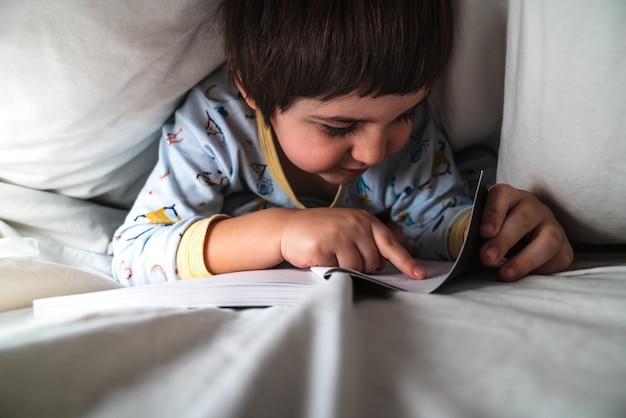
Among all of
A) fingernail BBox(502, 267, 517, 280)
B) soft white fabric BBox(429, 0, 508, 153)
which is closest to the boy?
fingernail BBox(502, 267, 517, 280)

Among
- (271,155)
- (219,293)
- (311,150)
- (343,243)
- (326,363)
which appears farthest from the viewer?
(271,155)

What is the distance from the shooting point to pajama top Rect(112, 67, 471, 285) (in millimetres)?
635

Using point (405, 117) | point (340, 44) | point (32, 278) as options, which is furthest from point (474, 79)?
point (32, 278)

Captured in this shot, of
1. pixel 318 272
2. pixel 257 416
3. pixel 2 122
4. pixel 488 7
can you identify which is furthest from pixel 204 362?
pixel 488 7

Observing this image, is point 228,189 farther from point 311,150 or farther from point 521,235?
point 521,235

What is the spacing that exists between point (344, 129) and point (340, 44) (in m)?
0.11

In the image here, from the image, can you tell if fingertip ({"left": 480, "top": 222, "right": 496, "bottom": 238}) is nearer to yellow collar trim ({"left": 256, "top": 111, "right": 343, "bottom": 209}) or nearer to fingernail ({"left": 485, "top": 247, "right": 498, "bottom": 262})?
fingernail ({"left": 485, "top": 247, "right": 498, "bottom": 262})

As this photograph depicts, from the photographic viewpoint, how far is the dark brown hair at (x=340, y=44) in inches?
21.5

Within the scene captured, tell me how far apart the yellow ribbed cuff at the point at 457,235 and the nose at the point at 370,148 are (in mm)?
178

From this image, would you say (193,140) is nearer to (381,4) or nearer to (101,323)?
(381,4)

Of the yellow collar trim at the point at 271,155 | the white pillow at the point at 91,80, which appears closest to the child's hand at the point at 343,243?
the yellow collar trim at the point at 271,155

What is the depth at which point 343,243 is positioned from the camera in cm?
53

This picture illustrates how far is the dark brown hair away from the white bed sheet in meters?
0.28

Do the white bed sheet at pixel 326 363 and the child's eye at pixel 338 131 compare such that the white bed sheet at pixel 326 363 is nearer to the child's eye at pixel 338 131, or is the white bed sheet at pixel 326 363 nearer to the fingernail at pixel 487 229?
the fingernail at pixel 487 229
